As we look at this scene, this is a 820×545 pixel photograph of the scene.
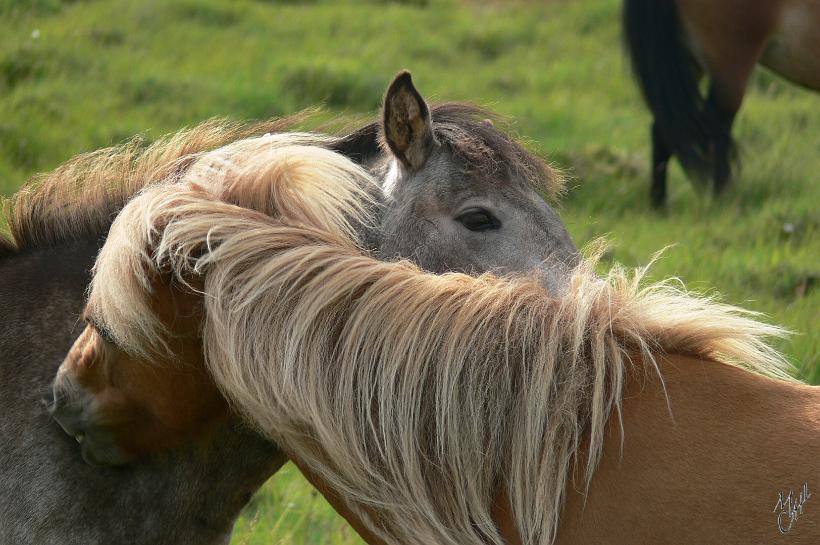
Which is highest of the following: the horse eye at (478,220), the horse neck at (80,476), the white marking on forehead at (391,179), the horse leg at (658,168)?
the white marking on forehead at (391,179)

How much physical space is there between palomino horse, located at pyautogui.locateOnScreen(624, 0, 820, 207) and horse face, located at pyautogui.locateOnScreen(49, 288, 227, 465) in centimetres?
505

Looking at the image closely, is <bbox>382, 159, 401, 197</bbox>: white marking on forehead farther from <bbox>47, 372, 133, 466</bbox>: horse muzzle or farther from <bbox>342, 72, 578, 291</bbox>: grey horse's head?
<bbox>47, 372, 133, 466</bbox>: horse muzzle

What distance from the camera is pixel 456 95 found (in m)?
→ 8.29

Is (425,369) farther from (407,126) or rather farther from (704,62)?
(704,62)

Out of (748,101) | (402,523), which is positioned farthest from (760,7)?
(402,523)

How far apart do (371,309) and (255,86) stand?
6.50 metres

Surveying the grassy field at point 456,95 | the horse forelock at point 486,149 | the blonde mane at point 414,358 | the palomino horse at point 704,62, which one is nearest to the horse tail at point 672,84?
the palomino horse at point 704,62

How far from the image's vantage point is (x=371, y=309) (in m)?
1.99

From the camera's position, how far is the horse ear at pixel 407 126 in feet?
10.3

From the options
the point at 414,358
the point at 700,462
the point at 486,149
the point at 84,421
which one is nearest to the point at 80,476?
the point at 84,421

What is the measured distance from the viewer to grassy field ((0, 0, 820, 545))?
5590 millimetres

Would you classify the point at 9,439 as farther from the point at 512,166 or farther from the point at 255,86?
the point at 255,86

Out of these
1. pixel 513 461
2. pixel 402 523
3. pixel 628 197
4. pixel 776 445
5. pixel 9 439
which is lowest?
pixel 628 197

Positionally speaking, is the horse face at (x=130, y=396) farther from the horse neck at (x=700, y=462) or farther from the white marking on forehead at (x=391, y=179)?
the white marking on forehead at (x=391, y=179)
